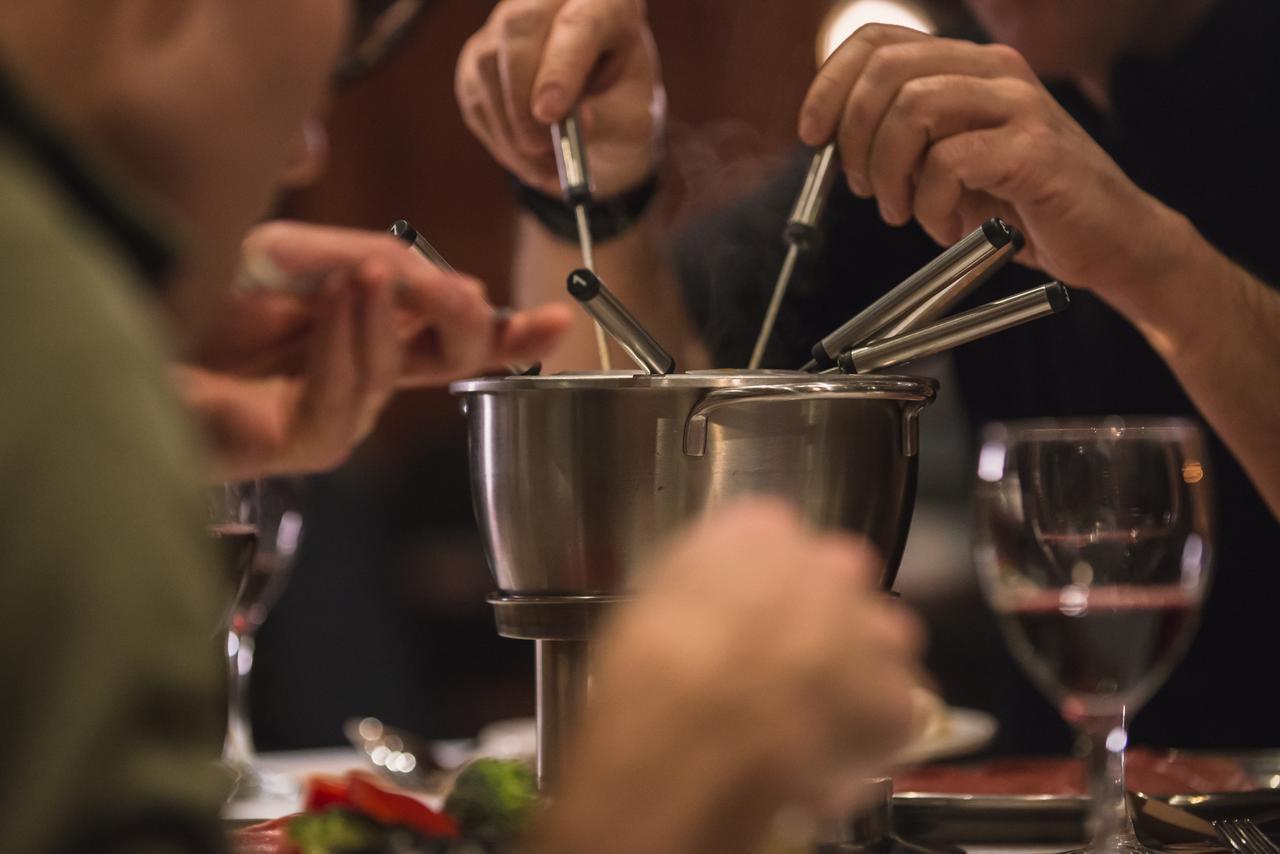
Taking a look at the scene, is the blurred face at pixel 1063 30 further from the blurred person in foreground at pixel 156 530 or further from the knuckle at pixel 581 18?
the blurred person in foreground at pixel 156 530

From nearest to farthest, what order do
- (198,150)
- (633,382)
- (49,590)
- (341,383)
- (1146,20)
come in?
(49,590) → (198,150) → (633,382) → (341,383) → (1146,20)

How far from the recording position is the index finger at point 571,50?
83cm

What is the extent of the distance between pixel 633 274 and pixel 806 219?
0.85ft

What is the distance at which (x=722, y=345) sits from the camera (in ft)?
2.94

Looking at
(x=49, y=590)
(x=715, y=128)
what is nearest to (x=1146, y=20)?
(x=715, y=128)

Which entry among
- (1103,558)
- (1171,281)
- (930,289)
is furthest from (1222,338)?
(930,289)

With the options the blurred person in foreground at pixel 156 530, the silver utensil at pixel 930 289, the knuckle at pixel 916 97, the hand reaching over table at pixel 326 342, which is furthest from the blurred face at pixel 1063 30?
the blurred person in foreground at pixel 156 530

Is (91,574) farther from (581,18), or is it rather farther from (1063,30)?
(1063,30)

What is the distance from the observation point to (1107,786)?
0.75m

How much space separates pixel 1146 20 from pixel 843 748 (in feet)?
3.58

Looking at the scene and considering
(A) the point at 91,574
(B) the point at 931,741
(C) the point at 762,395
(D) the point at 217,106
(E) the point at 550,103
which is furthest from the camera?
(B) the point at 931,741

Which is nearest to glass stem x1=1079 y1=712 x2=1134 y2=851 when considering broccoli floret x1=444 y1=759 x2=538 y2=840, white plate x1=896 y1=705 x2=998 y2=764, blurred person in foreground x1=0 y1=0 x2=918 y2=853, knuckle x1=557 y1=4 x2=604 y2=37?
white plate x1=896 y1=705 x2=998 y2=764

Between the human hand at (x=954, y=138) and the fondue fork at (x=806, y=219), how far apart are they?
0.01m

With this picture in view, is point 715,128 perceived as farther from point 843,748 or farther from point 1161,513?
point 843,748
